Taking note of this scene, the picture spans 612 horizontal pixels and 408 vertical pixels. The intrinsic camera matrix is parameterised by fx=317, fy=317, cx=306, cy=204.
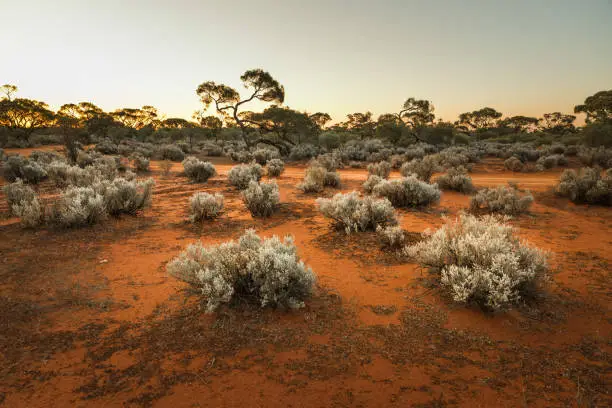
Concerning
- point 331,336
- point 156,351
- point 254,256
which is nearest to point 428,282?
point 331,336

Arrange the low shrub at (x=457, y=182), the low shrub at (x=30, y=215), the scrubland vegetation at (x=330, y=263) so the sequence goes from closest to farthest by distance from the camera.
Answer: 1. the scrubland vegetation at (x=330, y=263)
2. the low shrub at (x=30, y=215)
3. the low shrub at (x=457, y=182)

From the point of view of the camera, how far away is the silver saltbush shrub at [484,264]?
11.6 ft

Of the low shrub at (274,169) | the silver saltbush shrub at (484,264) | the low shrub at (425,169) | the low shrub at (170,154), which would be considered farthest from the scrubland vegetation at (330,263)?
the low shrub at (170,154)

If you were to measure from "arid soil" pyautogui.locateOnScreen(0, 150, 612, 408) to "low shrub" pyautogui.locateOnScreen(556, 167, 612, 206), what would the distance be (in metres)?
4.92

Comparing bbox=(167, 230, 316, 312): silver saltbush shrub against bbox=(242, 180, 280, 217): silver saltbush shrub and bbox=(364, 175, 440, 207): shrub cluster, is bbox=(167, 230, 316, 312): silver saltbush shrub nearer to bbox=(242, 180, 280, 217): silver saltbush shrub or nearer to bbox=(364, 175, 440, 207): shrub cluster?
bbox=(242, 180, 280, 217): silver saltbush shrub

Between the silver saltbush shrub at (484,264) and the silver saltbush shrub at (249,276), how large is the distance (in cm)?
170

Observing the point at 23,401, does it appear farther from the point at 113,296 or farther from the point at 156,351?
the point at 113,296

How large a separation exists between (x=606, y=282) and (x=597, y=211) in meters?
5.77

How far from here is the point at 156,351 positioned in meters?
3.04

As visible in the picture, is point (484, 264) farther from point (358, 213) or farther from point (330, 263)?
point (358, 213)

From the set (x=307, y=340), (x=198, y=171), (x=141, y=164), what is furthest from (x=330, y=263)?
(x=141, y=164)

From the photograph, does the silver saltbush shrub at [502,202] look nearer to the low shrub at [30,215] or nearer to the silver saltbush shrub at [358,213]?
the silver saltbush shrub at [358,213]

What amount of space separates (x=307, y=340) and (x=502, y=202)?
7421 millimetres

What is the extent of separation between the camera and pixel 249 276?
12.9 ft
